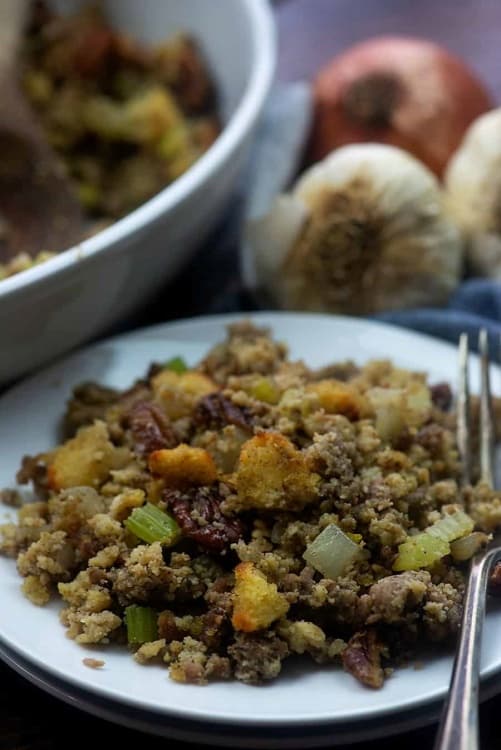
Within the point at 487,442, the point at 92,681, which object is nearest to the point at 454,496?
the point at 487,442

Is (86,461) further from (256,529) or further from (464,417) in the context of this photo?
(464,417)

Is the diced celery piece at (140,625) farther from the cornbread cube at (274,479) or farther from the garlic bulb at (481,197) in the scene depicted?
the garlic bulb at (481,197)

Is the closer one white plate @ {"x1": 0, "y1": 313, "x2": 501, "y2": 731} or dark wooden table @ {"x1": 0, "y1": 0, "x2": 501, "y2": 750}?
white plate @ {"x1": 0, "y1": 313, "x2": 501, "y2": 731}

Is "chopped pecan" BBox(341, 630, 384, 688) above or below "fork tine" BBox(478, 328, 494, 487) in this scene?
above

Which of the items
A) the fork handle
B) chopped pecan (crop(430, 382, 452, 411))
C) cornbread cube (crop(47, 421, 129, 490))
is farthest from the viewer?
chopped pecan (crop(430, 382, 452, 411))

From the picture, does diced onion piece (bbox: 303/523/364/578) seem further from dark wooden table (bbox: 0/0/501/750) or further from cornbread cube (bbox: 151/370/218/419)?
cornbread cube (bbox: 151/370/218/419)

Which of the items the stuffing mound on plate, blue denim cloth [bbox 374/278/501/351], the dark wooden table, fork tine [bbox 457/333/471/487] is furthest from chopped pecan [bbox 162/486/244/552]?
blue denim cloth [bbox 374/278/501/351]
